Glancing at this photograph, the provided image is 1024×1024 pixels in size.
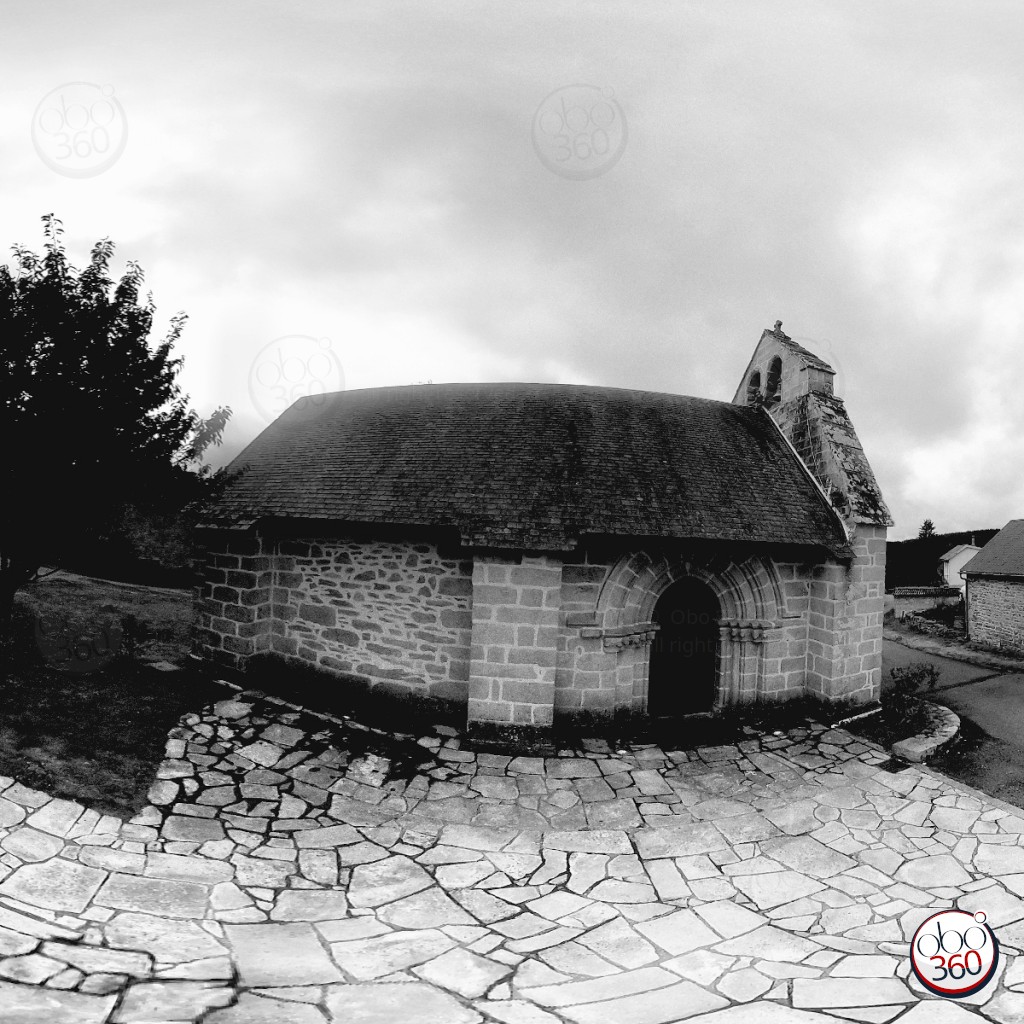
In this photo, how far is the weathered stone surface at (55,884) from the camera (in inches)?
155

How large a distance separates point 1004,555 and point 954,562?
15.7 meters

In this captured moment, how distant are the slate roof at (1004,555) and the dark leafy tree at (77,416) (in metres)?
22.7

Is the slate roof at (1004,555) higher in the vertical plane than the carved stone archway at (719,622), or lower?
higher

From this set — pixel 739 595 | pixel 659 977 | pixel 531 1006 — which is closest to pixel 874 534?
pixel 739 595

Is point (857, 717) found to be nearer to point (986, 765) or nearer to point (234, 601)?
point (986, 765)

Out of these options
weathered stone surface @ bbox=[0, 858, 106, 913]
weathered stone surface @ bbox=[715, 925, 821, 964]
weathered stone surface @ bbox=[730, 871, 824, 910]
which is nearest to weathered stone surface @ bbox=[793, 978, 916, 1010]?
weathered stone surface @ bbox=[715, 925, 821, 964]

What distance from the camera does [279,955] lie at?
3668mm

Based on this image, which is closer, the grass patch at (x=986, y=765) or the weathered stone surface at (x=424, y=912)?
the weathered stone surface at (x=424, y=912)

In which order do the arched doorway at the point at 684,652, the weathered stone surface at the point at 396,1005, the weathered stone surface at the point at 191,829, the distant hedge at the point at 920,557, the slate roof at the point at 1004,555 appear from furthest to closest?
1. the distant hedge at the point at 920,557
2. the slate roof at the point at 1004,555
3. the arched doorway at the point at 684,652
4. the weathered stone surface at the point at 191,829
5. the weathered stone surface at the point at 396,1005

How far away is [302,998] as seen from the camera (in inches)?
124

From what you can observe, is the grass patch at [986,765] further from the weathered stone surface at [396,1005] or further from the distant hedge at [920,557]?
the distant hedge at [920,557]

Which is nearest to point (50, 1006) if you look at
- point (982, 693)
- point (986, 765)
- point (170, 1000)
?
point (170, 1000)

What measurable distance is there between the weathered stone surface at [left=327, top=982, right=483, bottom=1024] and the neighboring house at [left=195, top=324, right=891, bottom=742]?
3977mm

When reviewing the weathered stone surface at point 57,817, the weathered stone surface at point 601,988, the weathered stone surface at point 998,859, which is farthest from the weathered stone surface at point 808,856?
the weathered stone surface at point 57,817
